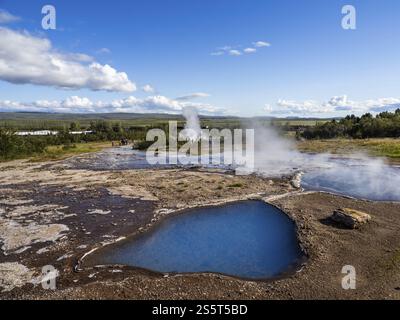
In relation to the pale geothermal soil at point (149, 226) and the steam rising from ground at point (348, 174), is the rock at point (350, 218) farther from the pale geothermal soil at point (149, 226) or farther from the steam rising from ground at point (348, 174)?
the steam rising from ground at point (348, 174)

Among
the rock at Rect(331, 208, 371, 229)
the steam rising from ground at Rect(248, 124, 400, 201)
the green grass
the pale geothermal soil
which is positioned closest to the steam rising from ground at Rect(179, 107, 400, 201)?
the steam rising from ground at Rect(248, 124, 400, 201)

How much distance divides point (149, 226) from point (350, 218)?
11.4 meters

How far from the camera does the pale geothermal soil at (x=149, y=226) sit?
43.5 feet

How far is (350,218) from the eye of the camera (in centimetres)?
1947

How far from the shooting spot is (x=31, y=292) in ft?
43.6

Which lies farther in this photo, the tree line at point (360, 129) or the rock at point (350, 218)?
the tree line at point (360, 129)

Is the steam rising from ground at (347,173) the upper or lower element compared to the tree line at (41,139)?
A: lower

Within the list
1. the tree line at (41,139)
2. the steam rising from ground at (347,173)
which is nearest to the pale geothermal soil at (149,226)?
the steam rising from ground at (347,173)

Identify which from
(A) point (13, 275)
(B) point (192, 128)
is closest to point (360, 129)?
(B) point (192, 128)

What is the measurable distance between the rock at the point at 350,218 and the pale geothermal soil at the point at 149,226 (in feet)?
1.54

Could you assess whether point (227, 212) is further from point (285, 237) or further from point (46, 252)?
point (46, 252)

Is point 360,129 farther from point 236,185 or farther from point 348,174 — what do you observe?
point 236,185

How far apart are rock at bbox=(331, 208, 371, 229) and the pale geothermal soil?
0.47 m
